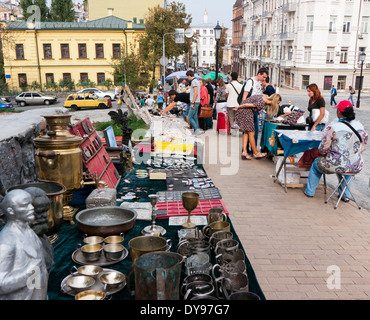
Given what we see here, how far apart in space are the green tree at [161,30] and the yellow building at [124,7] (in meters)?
8.89

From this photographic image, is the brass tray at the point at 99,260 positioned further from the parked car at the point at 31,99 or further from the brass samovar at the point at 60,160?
the parked car at the point at 31,99

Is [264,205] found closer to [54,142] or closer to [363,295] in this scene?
[363,295]

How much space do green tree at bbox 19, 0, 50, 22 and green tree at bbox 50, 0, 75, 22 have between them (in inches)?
30.5

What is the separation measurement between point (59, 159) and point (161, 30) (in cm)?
3069

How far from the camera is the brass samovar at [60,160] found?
12.8 feet

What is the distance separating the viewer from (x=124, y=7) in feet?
148

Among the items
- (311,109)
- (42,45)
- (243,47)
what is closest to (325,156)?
(311,109)

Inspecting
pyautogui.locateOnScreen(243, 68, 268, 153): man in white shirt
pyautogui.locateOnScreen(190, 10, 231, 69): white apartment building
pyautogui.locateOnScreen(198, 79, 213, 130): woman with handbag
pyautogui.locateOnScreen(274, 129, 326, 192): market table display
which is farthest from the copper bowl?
pyautogui.locateOnScreen(190, 10, 231, 69): white apartment building

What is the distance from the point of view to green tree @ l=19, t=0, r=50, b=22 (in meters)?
42.6

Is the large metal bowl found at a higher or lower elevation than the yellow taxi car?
higher

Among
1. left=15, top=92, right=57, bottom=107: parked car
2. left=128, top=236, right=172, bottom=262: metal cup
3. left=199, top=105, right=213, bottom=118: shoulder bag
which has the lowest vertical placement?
left=15, top=92, right=57, bottom=107: parked car

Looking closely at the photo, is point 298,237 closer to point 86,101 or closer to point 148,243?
point 148,243

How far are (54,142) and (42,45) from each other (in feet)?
124

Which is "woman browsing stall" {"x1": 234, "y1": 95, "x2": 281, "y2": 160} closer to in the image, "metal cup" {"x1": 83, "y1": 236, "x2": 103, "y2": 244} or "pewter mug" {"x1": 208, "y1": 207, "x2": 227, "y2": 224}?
"pewter mug" {"x1": 208, "y1": 207, "x2": 227, "y2": 224}
